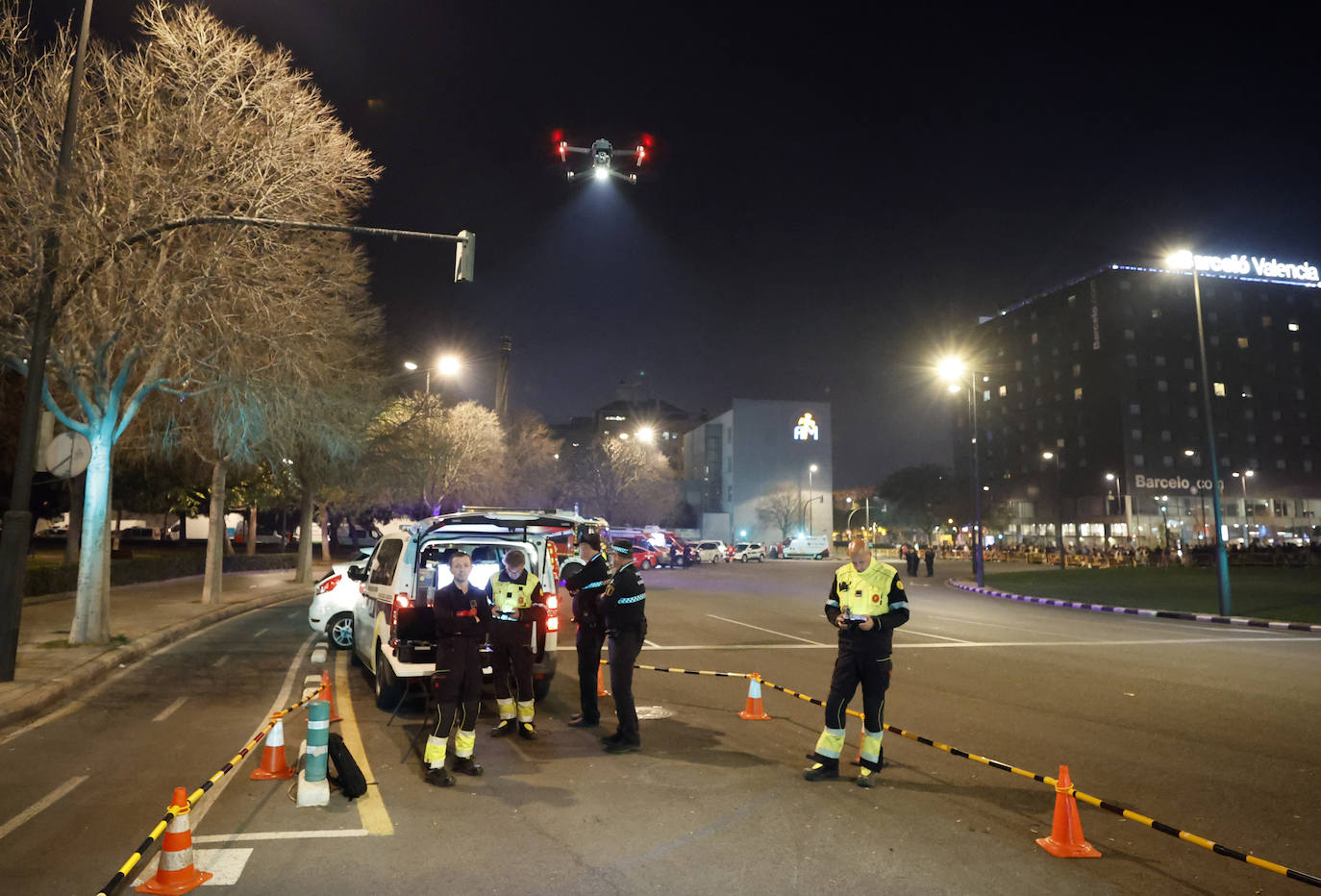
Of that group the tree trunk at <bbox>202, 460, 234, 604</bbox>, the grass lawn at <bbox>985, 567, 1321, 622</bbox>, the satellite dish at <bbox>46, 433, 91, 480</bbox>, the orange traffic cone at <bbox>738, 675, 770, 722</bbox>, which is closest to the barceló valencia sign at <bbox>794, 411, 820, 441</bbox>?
the grass lawn at <bbox>985, 567, 1321, 622</bbox>

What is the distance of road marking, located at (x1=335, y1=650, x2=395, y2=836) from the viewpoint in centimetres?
546

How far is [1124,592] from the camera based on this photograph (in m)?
30.2

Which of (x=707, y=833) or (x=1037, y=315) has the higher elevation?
(x=1037, y=315)

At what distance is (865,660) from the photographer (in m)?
6.50

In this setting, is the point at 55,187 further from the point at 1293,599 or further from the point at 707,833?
the point at 1293,599

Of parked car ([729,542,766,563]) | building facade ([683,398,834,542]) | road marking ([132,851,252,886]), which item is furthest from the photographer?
building facade ([683,398,834,542])

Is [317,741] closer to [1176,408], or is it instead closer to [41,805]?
[41,805]

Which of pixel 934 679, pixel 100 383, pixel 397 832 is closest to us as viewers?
pixel 397 832

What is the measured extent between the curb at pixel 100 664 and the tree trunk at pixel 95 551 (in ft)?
2.19

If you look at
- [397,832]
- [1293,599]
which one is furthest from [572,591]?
[1293,599]

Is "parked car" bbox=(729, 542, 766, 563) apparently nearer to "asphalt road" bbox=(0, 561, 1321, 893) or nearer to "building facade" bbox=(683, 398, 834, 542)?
"building facade" bbox=(683, 398, 834, 542)

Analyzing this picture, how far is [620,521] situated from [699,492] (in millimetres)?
24951

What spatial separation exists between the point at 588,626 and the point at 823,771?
281 centimetres

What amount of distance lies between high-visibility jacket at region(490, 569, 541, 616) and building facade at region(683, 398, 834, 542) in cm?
8341
